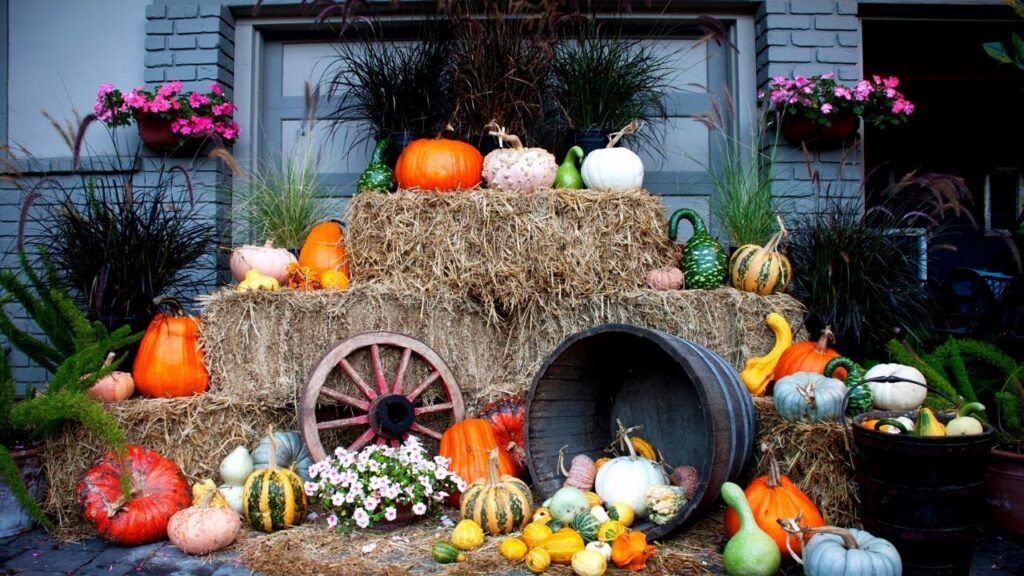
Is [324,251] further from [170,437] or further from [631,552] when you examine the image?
[631,552]

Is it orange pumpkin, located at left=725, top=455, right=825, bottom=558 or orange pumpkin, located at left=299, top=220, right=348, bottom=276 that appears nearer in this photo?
orange pumpkin, located at left=725, top=455, right=825, bottom=558

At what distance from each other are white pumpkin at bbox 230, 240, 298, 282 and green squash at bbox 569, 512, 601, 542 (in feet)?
6.52

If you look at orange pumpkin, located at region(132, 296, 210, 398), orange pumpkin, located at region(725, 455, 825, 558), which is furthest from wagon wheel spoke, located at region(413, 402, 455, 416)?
orange pumpkin, located at region(725, 455, 825, 558)

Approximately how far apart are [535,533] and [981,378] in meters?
2.13

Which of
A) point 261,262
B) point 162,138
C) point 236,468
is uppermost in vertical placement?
point 162,138

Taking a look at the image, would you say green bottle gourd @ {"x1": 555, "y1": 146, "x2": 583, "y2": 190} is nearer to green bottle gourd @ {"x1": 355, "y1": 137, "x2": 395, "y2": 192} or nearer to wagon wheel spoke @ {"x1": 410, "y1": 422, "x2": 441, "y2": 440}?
green bottle gourd @ {"x1": 355, "y1": 137, "x2": 395, "y2": 192}

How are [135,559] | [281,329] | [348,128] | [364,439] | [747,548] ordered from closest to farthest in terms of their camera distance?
1. [747,548]
2. [135,559]
3. [364,439]
4. [281,329]
5. [348,128]

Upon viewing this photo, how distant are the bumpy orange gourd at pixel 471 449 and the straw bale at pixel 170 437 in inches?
34.5

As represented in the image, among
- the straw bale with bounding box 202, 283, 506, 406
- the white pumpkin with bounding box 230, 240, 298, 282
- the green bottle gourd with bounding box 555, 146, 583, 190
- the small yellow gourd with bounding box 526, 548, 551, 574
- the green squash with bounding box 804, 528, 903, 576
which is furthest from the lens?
the green bottle gourd with bounding box 555, 146, 583, 190

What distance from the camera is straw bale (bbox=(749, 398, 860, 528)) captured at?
2.62 m

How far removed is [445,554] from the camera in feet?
7.98

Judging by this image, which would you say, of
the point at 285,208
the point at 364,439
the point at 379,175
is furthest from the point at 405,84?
the point at 364,439

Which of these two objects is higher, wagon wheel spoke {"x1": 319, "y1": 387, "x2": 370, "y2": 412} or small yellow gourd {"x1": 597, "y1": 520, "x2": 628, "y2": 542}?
wagon wheel spoke {"x1": 319, "y1": 387, "x2": 370, "y2": 412}

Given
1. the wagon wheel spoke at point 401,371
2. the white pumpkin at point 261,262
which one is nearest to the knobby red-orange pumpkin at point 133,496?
the wagon wheel spoke at point 401,371
